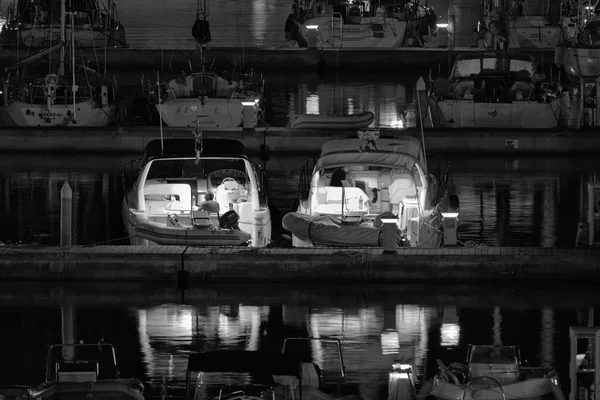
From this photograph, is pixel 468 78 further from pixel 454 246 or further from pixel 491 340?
pixel 491 340

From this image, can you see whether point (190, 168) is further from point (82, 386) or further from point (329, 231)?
point (82, 386)

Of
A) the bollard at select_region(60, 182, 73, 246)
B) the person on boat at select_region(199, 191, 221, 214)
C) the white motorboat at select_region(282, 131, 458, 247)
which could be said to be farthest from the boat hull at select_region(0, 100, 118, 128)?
the bollard at select_region(60, 182, 73, 246)

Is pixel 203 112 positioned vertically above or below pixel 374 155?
below

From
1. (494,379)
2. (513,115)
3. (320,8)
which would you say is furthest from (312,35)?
(494,379)

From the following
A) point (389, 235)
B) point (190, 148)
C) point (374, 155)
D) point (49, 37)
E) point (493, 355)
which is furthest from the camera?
point (49, 37)

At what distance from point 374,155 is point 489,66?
46.4 ft

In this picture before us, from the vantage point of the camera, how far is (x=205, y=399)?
13.6m

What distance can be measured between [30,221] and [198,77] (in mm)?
9702

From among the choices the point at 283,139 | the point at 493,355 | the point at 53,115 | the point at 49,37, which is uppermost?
the point at 49,37

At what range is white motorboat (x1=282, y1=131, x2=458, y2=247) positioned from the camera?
21.4 m

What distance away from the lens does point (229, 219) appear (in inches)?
850

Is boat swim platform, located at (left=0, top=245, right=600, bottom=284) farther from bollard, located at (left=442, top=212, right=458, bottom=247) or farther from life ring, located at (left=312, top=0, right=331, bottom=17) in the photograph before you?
life ring, located at (left=312, top=0, right=331, bottom=17)

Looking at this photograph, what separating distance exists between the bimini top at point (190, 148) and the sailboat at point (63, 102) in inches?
344

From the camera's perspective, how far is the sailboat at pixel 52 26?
4575 cm
